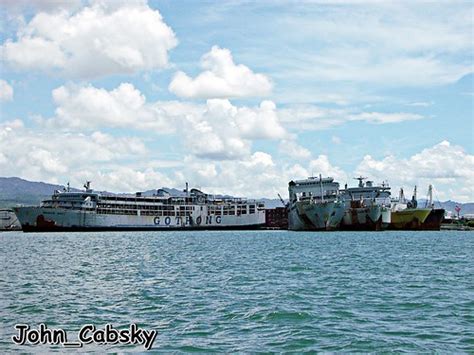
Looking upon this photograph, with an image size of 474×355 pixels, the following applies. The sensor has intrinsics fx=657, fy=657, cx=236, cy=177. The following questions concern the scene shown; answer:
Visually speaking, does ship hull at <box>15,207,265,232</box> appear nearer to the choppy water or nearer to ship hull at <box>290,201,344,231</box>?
ship hull at <box>290,201,344,231</box>

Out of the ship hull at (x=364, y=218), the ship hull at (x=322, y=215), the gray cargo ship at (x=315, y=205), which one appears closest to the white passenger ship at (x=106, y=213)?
the gray cargo ship at (x=315, y=205)

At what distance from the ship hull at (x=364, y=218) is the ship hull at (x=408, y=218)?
8.96m

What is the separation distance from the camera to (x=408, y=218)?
160250mm

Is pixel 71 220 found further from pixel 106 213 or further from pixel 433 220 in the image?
pixel 433 220

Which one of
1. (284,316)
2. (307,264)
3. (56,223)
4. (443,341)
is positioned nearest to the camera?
(443,341)

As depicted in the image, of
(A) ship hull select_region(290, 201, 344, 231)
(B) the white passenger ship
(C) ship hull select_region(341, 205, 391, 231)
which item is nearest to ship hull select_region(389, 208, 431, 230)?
(C) ship hull select_region(341, 205, 391, 231)

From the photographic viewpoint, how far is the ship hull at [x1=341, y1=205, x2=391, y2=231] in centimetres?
14885

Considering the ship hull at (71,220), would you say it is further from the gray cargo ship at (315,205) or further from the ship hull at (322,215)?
the ship hull at (322,215)

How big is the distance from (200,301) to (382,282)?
12.7m

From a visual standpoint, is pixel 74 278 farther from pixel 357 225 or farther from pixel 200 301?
pixel 357 225

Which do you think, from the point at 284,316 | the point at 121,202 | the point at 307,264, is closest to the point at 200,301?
the point at 284,316

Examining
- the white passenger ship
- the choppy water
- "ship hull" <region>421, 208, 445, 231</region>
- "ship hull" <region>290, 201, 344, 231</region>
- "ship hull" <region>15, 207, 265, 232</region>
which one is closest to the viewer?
the choppy water

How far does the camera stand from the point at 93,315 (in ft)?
84.3

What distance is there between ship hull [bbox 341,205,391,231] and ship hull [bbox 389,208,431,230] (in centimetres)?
896
